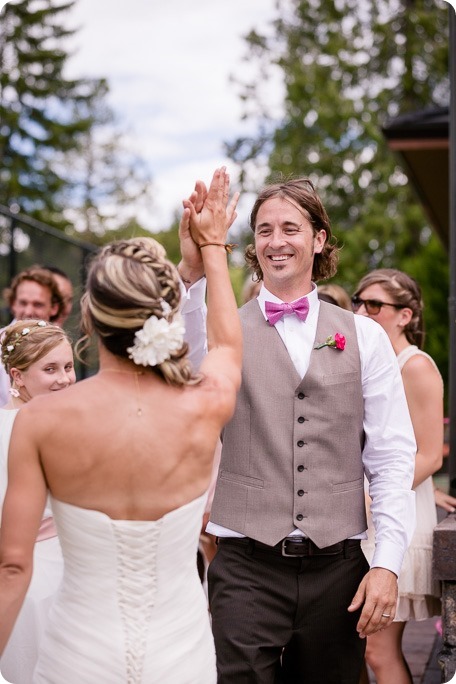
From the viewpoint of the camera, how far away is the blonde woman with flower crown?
135 inches

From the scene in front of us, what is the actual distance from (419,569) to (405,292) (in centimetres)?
124

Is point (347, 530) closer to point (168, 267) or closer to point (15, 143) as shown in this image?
point (168, 267)

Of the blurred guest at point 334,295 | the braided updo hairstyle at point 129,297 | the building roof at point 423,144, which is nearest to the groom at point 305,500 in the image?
the braided updo hairstyle at point 129,297

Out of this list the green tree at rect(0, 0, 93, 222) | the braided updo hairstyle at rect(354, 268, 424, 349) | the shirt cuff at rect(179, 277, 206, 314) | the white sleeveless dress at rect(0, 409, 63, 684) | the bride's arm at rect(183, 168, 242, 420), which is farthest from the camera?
the green tree at rect(0, 0, 93, 222)

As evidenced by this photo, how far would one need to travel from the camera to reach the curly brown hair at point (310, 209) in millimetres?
3301

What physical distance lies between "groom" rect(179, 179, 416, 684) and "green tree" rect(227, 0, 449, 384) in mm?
17975

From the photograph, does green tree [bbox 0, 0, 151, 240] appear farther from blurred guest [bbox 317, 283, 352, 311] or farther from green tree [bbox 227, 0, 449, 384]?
blurred guest [bbox 317, 283, 352, 311]

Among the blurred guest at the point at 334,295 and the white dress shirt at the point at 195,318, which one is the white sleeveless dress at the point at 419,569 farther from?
the white dress shirt at the point at 195,318

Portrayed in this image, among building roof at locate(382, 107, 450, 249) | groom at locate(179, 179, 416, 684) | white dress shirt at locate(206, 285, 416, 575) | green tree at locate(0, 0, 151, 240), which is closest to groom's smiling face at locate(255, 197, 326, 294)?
groom at locate(179, 179, 416, 684)

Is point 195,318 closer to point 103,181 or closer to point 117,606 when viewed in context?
point 117,606

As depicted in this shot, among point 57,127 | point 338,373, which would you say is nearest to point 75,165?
point 57,127

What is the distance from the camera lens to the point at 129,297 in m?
2.32

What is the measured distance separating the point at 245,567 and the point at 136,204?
130 feet

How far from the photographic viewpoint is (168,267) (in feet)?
7.97
